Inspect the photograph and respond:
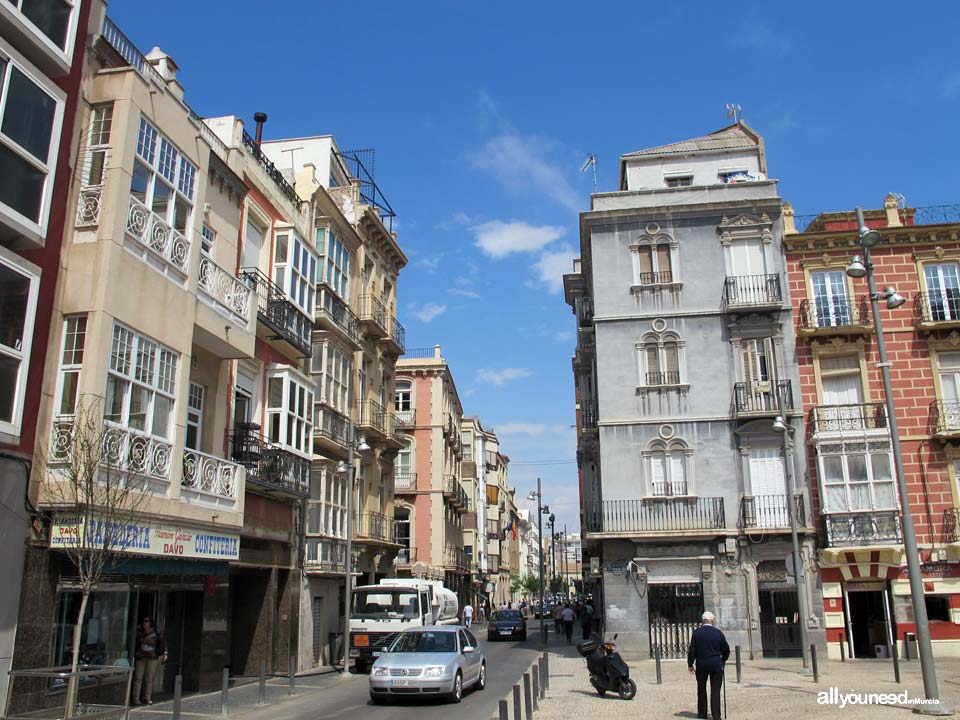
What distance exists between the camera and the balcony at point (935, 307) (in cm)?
2803

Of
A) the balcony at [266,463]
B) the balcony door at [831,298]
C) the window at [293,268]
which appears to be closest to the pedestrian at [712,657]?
the balcony at [266,463]

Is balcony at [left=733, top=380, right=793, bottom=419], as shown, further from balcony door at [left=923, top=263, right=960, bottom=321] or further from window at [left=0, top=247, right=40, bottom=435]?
window at [left=0, top=247, right=40, bottom=435]

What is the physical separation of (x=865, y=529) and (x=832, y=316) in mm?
7248

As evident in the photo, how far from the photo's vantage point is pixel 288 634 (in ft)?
76.9

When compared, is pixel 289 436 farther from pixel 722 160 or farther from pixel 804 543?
pixel 722 160

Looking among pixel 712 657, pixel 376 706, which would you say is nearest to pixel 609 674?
pixel 712 657

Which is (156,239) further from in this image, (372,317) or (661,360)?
(661,360)

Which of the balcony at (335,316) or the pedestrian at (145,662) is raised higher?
the balcony at (335,316)

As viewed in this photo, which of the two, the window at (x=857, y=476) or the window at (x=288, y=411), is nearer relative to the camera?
the window at (x=288, y=411)

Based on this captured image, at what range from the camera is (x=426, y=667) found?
16.4 m

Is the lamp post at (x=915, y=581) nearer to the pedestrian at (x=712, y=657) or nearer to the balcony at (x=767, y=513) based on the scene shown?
the pedestrian at (x=712, y=657)

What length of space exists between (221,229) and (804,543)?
20139 millimetres

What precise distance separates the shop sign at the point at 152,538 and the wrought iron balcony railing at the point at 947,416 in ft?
73.0

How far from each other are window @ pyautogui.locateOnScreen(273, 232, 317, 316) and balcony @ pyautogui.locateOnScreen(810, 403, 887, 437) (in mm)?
17093
